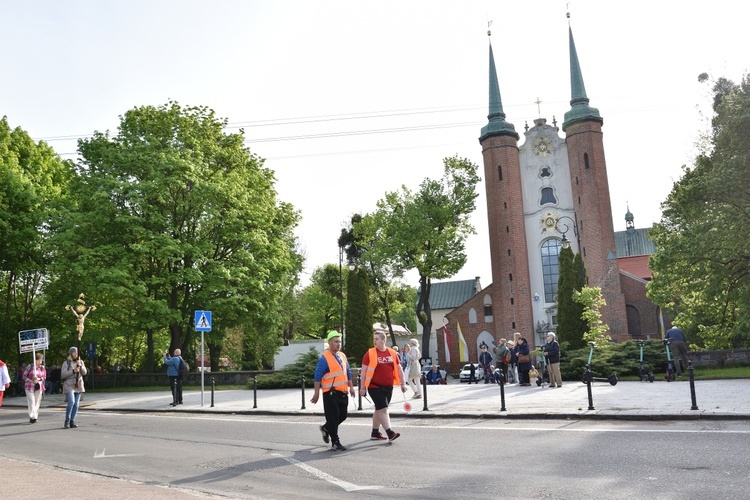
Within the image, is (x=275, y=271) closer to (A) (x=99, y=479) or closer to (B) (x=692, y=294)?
(B) (x=692, y=294)

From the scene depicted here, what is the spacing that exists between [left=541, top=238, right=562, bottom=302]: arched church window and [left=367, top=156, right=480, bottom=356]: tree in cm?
687

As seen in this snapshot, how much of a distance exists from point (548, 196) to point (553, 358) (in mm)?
36207

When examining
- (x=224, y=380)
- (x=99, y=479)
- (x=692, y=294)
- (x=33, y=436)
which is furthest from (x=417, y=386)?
(x=692, y=294)

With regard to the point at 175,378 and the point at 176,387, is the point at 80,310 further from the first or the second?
the point at 176,387

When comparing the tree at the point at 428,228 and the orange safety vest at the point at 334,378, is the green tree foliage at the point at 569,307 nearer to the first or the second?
the tree at the point at 428,228

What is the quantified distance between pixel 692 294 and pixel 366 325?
49.0 feet

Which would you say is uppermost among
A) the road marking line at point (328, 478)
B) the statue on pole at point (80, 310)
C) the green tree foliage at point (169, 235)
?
the green tree foliage at point (169, 235)

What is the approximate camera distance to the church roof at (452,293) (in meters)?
82.1

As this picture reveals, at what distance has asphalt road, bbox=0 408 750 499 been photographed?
6.46 m

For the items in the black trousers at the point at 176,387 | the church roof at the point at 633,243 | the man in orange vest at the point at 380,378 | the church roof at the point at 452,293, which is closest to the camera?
the man in orange vest at the point at 380,378

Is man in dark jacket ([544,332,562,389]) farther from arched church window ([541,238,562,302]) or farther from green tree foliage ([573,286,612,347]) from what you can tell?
arched church window ([541,238,562,302])

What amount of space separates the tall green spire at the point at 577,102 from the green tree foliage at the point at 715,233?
24341mm

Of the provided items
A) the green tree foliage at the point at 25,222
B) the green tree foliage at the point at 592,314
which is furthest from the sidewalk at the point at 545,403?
the green tree foliage at the point at 592,314

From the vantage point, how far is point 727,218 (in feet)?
72.1
